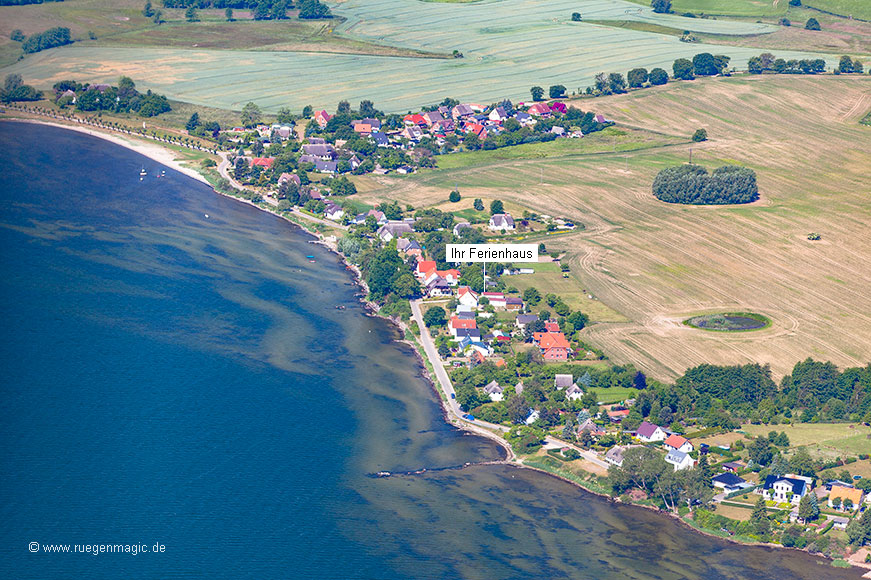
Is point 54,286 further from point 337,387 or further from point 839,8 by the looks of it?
point 839,8

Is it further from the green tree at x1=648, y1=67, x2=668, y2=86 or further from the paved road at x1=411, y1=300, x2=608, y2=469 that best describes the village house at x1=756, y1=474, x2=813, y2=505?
the green tree at x1=648, y1=67, x2=668, y2=86

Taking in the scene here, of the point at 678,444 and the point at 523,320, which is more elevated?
the point at 523,320

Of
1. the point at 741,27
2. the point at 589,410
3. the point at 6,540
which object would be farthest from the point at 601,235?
the point at 741,27

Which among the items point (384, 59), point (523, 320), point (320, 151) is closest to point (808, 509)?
point (523, 320)

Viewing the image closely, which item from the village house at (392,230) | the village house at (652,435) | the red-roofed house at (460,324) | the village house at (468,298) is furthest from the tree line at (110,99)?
the village house at (652,435)

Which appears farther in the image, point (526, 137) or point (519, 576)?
point (526, 137)

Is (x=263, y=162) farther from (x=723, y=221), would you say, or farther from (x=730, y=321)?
(x=730, y=321)

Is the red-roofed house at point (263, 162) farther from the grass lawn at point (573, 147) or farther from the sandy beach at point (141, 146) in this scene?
the grass lawn at point (573, 147)
